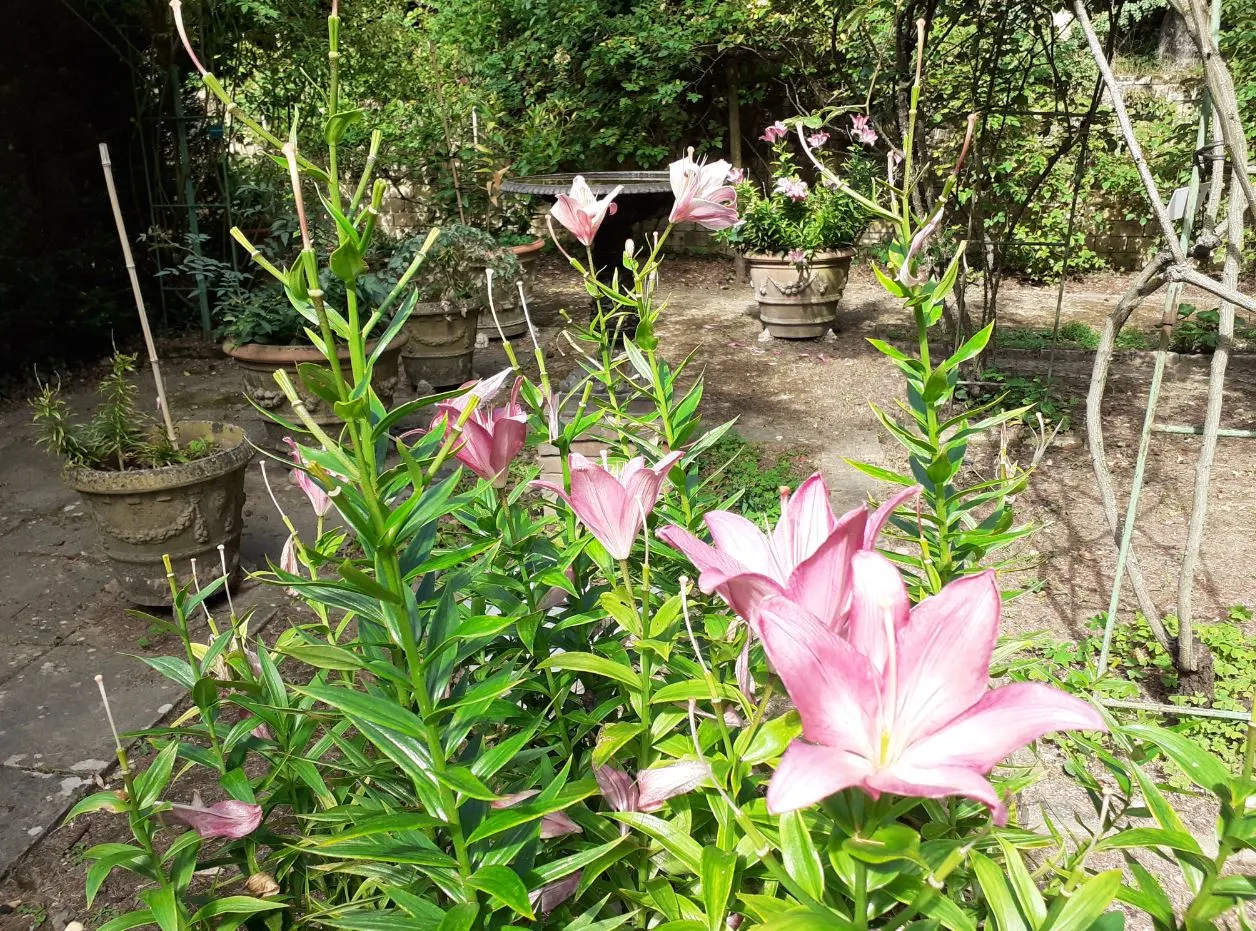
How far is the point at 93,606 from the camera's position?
8.50 ft

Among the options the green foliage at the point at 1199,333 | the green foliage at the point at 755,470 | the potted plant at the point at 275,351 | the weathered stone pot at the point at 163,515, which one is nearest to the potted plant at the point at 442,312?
the potted plant at the point at 275,351

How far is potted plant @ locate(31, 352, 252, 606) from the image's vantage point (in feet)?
7.68

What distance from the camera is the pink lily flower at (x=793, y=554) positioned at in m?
0.51

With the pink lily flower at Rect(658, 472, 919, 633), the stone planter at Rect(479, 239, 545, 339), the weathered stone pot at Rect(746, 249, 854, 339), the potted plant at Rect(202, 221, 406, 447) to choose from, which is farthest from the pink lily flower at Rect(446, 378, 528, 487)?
the weathered stone pot at Rect(746, 249, 854, 339)

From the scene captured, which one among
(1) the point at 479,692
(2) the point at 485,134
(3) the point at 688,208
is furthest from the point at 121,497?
(2) the point at 485,134

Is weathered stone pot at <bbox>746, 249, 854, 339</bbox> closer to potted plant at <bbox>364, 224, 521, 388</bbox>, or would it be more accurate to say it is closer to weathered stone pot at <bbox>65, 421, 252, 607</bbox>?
potted plant at <bbox>364, 224, 521, 388</bbox>

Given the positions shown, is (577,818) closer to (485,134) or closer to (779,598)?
(779,598)

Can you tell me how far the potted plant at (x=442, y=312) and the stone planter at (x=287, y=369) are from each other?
54 centimetres

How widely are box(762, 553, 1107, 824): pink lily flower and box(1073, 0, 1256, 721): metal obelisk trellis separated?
115 centimetres

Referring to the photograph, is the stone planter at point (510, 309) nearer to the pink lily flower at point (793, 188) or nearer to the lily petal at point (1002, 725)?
the pink lily flower at point (793, 188)

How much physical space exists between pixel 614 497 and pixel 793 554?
0.52ft

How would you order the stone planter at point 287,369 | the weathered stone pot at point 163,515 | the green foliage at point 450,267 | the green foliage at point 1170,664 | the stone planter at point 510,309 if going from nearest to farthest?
1. the green foliage at point 1170,664
2. the weathered stone pot at point 163,515
3. the stone planter at point 287,369
4. the green foliage at point 450,267
5. the stone planter at point 510,309

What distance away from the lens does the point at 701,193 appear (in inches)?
44.1

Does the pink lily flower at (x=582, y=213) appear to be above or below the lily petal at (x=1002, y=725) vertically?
above
